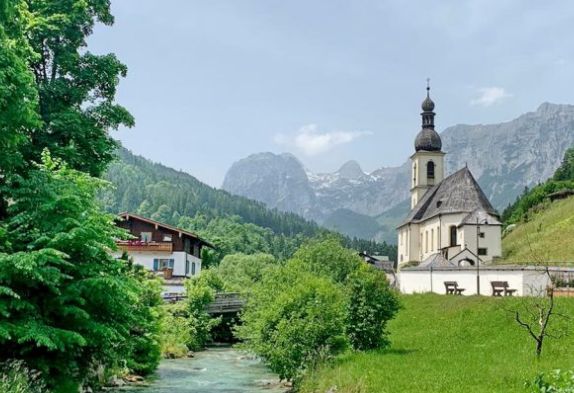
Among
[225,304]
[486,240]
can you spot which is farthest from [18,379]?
[486,240]

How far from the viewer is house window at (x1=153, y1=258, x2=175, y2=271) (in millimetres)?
59969

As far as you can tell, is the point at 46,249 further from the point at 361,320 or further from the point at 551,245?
the point at 551,245

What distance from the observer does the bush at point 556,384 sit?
13.6m

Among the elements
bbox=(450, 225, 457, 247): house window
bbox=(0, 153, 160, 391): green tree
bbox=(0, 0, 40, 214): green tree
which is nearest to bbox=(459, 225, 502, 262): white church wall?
bbox=(450, 225, 457, 247): house window

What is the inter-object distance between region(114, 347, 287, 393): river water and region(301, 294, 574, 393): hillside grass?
16.5 ft

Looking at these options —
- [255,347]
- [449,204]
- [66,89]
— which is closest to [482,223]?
[449,204]

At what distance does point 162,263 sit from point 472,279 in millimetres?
27479

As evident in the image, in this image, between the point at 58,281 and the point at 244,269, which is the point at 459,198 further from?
the point at 58,281

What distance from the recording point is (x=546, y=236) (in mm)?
75875

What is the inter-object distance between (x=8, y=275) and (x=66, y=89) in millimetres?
10733

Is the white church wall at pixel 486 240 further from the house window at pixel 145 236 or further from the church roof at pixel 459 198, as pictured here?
the house window at pixel 145 236

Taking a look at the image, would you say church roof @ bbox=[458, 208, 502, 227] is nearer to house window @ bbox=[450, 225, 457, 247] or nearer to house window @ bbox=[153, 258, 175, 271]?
house window @ bbox=[450, 225, 457, 247]

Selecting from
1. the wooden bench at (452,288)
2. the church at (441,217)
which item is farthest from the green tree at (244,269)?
the wooden bench at (452,288)

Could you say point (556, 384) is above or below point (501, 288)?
below
